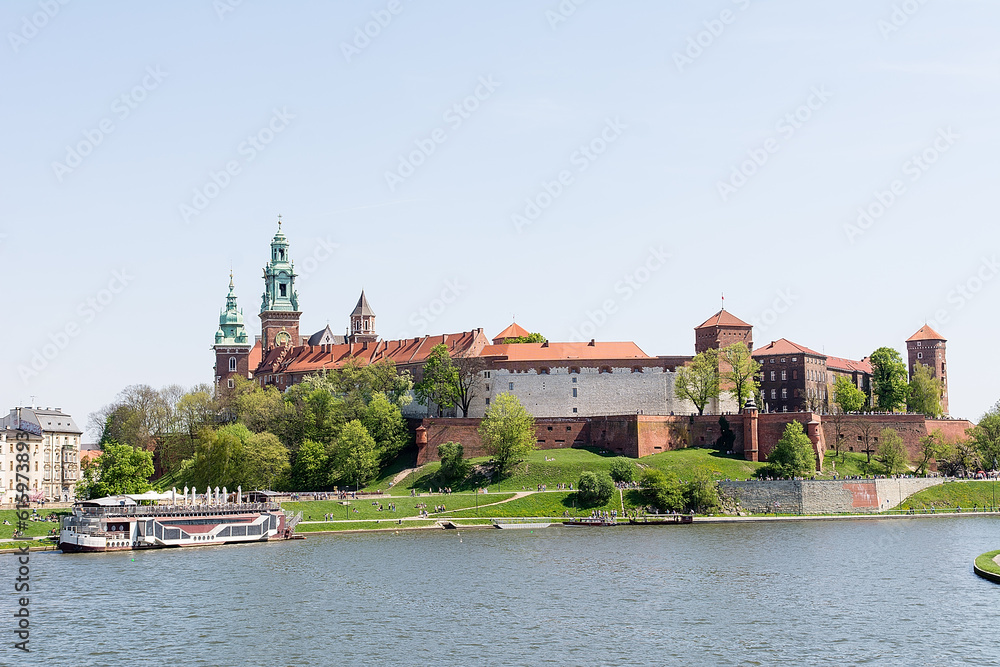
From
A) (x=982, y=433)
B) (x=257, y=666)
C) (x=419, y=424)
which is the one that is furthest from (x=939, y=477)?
(x=257, y=666)

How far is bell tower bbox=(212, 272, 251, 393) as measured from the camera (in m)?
141

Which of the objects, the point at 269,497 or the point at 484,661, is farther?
the point at 269,497

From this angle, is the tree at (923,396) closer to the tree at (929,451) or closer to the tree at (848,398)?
the tree at (848,398)

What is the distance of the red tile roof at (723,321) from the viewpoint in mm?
116125

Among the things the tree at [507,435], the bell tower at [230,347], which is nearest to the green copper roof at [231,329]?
the bell tower at [230,347]

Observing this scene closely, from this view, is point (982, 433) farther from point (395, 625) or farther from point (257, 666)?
point (257, 666)

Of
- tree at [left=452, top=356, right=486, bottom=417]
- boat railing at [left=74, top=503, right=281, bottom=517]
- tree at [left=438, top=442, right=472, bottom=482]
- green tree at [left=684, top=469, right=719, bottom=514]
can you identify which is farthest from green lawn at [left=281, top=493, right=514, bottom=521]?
tree at [left=452, top=356, right=486, bottom=417]

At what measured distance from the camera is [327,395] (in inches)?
4240

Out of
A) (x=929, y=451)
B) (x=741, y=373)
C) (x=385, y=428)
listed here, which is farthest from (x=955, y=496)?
(x=385, y=428)

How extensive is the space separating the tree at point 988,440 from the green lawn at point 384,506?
1675 inches

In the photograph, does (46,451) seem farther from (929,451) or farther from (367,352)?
(929,451)

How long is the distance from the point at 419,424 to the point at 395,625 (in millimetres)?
61285

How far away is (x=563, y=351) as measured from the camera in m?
115

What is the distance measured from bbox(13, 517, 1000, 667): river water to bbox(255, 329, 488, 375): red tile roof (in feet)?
157
